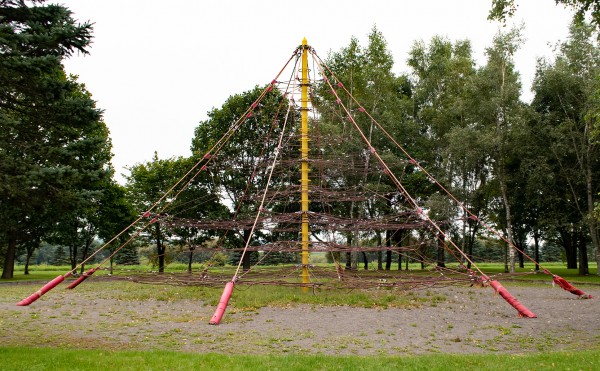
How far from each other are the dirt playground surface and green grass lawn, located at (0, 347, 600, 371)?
25.3 inches

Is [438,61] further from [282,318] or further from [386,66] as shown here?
[282,318]

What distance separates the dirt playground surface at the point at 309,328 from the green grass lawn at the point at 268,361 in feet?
2.11

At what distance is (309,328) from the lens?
951 cm

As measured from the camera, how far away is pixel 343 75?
31.6 metres

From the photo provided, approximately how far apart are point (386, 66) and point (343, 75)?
296 cm

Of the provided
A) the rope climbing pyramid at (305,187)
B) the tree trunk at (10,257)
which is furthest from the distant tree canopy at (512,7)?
the tree trunk at (10,257)

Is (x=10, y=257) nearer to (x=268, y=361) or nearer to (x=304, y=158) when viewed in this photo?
(x=304, y=158)

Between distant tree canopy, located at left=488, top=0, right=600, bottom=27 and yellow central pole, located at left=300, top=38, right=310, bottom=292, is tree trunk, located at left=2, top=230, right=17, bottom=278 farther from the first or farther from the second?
distant tree canopy, located at left=488, top=0, right=600, bottom=27

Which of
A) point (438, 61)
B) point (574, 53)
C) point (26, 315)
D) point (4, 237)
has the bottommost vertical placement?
point (26, 315)

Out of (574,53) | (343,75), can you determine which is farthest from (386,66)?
(574,53)

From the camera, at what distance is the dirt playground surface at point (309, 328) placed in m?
7.88

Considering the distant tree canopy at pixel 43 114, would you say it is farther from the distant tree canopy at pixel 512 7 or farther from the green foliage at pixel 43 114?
the distant tree canopy at pixel 512 7

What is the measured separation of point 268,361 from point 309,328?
307cm

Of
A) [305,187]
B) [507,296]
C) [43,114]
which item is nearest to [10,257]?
[305,187]
